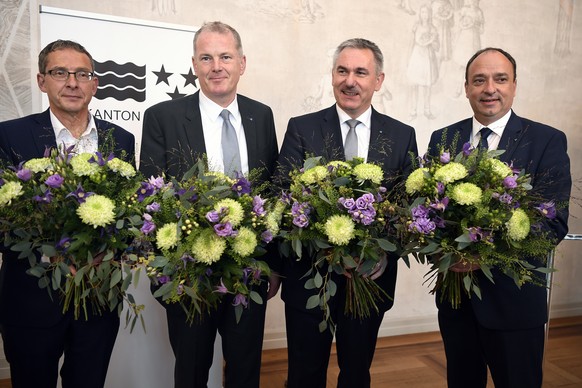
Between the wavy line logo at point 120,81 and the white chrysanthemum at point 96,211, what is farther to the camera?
the wavy line logo at point 120,81

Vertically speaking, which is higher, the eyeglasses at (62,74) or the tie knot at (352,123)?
the eyeglasses at (62,74)

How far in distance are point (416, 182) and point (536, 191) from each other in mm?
532

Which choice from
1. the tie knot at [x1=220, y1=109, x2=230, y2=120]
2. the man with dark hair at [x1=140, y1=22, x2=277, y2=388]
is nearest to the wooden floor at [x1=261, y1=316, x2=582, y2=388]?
the man with dark hair at [x1=140, y1=22, x2=277, y2=388]

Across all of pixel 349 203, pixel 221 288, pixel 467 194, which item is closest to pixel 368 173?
pixel 349 203

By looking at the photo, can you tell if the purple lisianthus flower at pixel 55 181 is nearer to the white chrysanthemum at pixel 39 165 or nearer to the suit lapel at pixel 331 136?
the white chrysanthemum at pixel 39 165

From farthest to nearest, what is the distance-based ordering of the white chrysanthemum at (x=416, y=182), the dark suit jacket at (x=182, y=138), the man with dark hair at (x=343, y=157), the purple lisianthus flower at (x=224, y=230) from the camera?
the dark suit jacket at (x=182, y=138)
the man with dark hair at (x=343, y=157)
the white chrysanthemum at (x=416, y=182)
the purple lisianthus flower at (x=224, y=230)

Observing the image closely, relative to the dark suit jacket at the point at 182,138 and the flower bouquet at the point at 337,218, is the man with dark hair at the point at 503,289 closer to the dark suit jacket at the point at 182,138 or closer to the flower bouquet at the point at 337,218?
the flower bouquet at the point at 337,218

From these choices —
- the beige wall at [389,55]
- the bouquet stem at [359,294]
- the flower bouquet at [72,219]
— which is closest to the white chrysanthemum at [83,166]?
the flower bouquet at [72,219]

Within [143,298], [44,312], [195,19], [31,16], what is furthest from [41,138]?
[195,19]

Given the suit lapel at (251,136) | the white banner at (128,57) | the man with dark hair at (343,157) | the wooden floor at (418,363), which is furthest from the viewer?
the wooden floor at (418,363)

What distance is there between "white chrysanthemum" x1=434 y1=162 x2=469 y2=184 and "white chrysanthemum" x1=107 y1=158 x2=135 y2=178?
1.17 meters

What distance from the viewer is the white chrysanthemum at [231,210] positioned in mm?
1747

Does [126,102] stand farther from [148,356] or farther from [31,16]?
[148,356]

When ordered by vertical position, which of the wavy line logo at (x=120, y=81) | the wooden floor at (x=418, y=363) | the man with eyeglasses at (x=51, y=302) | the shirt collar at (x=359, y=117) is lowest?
the wooden floor at (x=418, y=363)
